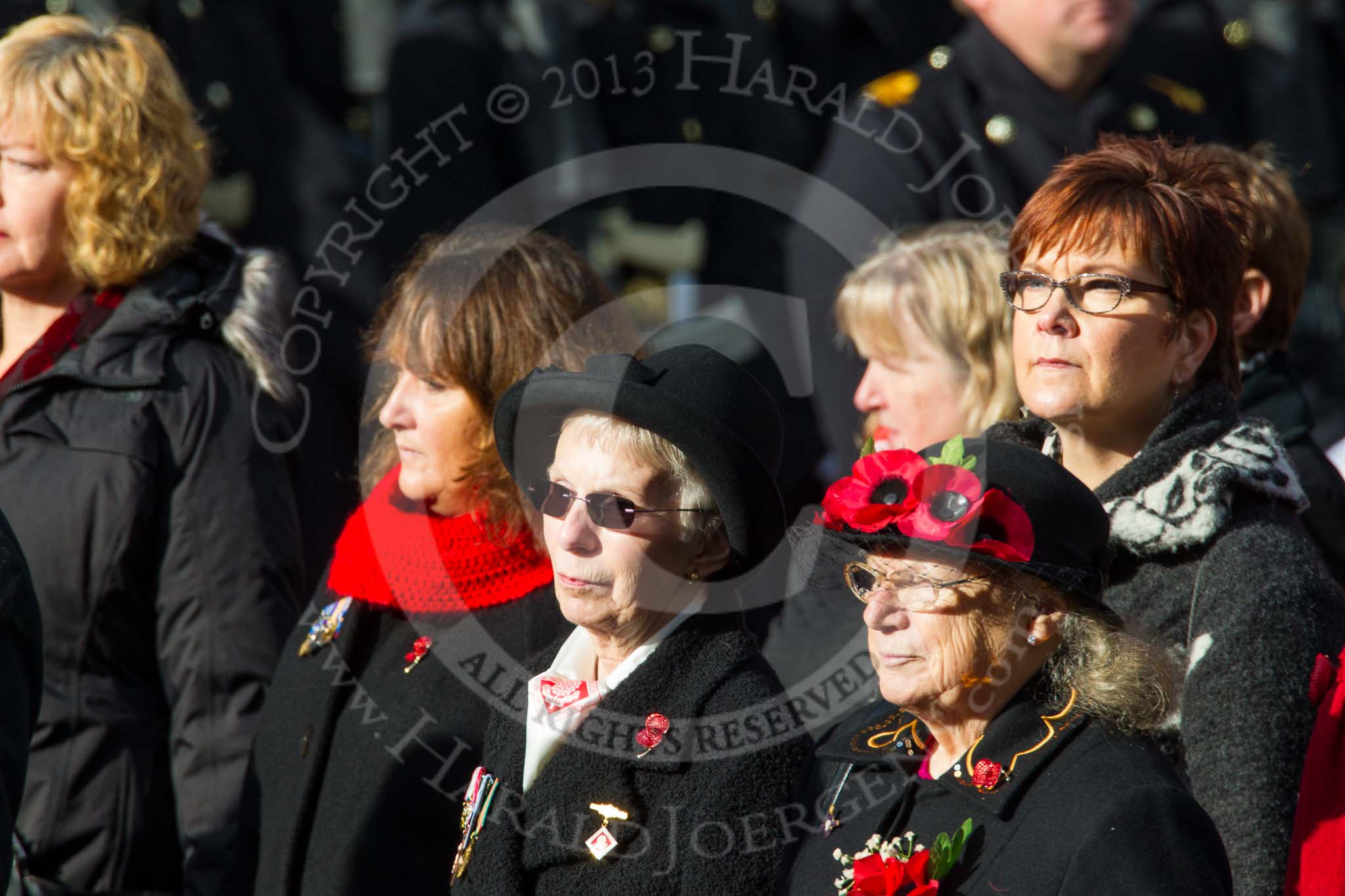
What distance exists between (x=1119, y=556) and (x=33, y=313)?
2400 millimetres

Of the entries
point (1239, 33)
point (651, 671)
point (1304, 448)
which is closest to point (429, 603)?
point (651, 671)

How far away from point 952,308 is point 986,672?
1363 mm

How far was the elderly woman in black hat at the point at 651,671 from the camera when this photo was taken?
240 centimetres

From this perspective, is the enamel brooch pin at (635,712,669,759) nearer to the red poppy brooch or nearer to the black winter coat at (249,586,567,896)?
the black winter coat at (249,586,567,896)

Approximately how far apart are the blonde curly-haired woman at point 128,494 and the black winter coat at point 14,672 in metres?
0.89

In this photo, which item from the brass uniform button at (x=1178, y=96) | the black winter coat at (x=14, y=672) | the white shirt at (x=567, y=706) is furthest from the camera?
the brass uniform button at (x=1178, y=96)

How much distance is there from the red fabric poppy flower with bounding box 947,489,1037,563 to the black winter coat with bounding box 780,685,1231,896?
0.22m

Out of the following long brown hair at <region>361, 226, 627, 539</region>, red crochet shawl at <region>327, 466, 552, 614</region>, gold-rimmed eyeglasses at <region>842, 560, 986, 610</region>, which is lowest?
red crochet shawl at <region>327, 466, 552, 614</region>

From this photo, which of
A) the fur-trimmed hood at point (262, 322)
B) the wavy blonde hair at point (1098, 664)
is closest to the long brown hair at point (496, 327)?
the fur-trimmed hood at point (262, 322)

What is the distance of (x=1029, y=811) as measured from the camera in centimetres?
209

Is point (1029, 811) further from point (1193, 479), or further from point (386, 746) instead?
point (386, 746)

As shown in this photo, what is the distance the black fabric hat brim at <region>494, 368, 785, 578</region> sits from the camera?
241cm

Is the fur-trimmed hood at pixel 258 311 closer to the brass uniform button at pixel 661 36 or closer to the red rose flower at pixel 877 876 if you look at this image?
the red rose flower at pixel 877 876

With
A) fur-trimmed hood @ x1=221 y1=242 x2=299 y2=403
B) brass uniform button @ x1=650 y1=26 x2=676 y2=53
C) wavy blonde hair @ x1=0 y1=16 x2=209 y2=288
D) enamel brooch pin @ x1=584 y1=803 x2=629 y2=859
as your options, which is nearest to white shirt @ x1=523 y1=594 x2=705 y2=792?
enamel brooch pin @ x1=584 y1=803 x2=629 y2=859
